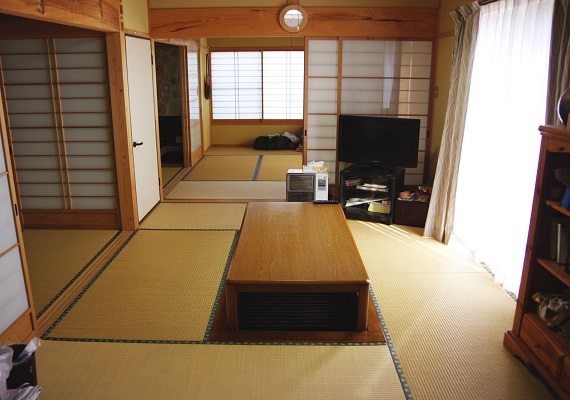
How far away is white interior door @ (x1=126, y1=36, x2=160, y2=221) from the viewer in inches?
194

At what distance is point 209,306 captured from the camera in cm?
337

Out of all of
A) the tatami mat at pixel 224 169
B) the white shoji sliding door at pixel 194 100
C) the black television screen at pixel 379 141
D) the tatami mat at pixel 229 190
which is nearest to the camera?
the black television screen at pixel 379 141

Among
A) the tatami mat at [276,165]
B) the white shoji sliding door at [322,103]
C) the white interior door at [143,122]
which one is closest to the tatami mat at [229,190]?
the tatami mat at [276,165]

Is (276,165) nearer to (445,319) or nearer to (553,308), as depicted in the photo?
(445,319)

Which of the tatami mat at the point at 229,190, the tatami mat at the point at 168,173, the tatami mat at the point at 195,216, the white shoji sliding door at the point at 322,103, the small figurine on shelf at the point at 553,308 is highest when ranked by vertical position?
the white shoji sliding door at the point at 322,103

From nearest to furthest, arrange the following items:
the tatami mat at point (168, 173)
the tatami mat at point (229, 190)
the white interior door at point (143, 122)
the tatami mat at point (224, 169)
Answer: the white interior door at point (143, 122) → the tatami mat at point (229, 190) → the tatami mat at point (168, 173) → the tatami mat at point (224, 169)

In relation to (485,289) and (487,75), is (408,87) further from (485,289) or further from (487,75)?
(485,289)

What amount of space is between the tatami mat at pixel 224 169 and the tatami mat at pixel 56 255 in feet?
8.10

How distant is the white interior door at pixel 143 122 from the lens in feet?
16.2

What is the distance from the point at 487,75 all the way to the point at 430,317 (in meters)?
2.09

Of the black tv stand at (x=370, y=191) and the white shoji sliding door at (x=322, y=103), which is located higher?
the white shoji sliding door at (x=322, y=103)

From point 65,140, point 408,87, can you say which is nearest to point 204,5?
point 65,140

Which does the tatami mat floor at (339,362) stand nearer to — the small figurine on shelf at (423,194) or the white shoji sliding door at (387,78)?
the small figurine on shelf at (423,194)

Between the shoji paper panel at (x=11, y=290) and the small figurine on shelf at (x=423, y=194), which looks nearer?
the shoji paper panel at (x=11, y=290)
